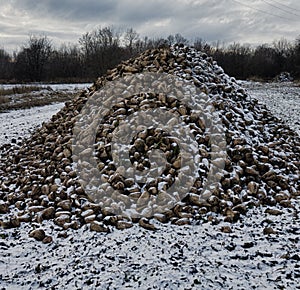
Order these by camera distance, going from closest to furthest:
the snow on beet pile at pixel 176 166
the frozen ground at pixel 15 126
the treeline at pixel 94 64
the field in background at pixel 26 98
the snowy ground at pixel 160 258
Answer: the snowy ground at pixel 160 258
the snow on beet pile at pixel 176 166
the frozen ground at pixel 15 126
the field in background at pixel 26 98
the treeline at pixel 94 64

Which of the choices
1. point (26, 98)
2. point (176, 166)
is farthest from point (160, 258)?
point (26, 98)

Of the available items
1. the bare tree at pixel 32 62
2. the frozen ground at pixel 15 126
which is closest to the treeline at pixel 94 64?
the bare tree at pixel 32 62

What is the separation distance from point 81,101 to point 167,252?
3.41 metres

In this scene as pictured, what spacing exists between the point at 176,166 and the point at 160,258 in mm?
1322

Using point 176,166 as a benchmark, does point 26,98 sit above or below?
above

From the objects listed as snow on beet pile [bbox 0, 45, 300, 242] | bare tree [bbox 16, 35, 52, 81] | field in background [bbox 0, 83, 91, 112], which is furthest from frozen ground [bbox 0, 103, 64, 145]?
bare tree [bbox 16, 35, 52, 81]

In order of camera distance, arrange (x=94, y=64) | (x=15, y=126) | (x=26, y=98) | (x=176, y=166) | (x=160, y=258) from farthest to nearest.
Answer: (x=94, y=64) → (x=26, y=98) → (x=15, y=126) → (x=176, y=166) → (x=160, y=258)

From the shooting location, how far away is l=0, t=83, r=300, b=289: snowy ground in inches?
106

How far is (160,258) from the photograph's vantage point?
9.64 feet

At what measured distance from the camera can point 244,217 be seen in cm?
361

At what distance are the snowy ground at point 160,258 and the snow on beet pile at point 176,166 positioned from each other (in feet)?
0.55

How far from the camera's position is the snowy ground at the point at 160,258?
2.70 meters

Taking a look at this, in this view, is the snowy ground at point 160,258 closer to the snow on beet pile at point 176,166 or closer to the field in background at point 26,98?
the snow on beet pile at point 176,166

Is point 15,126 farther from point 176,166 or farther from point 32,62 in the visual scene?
point 32,62
